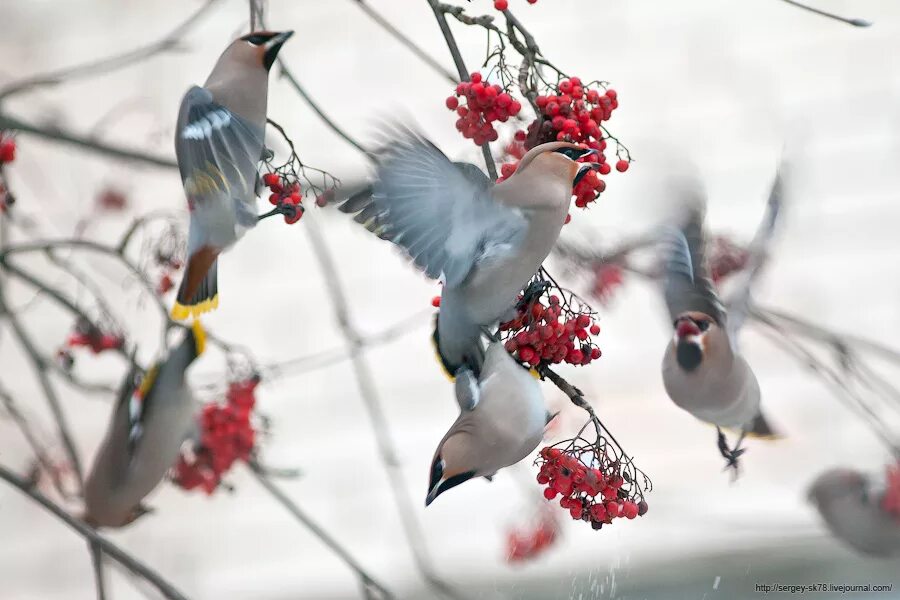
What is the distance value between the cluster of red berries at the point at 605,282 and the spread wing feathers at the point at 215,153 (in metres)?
1.03

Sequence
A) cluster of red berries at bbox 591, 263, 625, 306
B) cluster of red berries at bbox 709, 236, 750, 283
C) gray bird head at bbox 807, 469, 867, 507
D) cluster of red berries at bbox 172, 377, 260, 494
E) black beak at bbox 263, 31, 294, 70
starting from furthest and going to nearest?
gray bird head at bbox 807, 469, 867, 507 < cluster of red berries at bbox 591, 263, 625, 306 < cluster of red berries at bbox 709, 236, 750, 283 < cluster of red berries at bbox 172, 377, 260, 494 < black beak at bbox 263, 31, 294, 70

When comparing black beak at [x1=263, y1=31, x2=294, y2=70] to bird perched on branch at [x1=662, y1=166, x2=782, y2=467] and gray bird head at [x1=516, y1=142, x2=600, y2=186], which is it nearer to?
gray bird head at [x1=516, y1=142, x2=600, y2=186]

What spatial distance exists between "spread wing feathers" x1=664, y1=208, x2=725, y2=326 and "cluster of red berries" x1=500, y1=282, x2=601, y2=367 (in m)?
0.52

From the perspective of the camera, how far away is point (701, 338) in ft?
5.72

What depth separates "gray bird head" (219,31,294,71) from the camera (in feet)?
4.55

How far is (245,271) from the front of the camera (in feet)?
12.4

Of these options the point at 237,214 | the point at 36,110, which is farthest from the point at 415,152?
the point at 36,110

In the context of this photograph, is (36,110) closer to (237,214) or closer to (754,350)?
(754,350)

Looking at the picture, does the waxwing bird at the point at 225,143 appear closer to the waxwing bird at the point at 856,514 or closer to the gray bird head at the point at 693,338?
the gray bird head at the point at 693,338

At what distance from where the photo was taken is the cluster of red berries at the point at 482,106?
1237 mm

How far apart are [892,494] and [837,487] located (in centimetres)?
16

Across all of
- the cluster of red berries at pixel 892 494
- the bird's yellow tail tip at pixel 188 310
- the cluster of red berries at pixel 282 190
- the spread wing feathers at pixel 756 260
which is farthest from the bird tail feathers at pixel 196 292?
the cluster of red berries at pixel 892 494

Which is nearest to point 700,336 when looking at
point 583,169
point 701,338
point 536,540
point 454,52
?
point 701,338

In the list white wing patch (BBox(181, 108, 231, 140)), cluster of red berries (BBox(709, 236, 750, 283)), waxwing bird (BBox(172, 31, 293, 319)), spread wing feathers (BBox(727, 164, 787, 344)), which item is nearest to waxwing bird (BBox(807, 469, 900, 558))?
cluster of red berries (BBox(709, 236, 750, 283))
